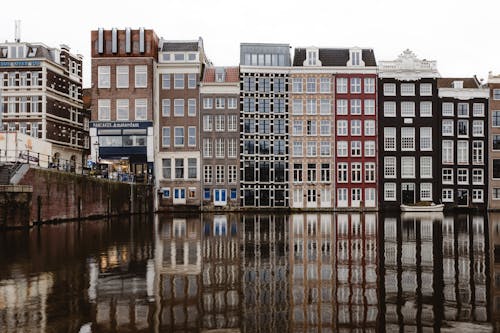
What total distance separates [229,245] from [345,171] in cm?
5181

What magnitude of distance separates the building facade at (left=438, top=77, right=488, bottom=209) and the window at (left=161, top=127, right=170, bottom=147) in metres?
36.9

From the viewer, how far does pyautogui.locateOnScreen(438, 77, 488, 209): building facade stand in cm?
7656

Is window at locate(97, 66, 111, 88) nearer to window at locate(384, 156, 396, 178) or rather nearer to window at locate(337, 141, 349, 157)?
window at locate(337, 141, 349, 157)

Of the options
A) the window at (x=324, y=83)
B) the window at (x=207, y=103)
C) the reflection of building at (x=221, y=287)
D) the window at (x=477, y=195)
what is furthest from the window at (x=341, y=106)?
the reflection of building at (x=221, y=287)

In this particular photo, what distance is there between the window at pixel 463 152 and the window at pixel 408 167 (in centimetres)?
686

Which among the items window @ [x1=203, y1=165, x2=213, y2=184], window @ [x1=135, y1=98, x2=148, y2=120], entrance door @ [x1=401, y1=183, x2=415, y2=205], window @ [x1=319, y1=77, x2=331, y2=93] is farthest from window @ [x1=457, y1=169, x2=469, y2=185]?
window @ [x1=135, y1=98, x2=148, y2=120]

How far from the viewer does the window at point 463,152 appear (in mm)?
→ 77062

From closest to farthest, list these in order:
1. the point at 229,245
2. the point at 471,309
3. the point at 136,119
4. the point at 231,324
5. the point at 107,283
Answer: the point at 231,324, the point at 471,309, the point at 107,283, the point at 229,245, the point at 136,119

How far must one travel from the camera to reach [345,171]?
75.6 meters

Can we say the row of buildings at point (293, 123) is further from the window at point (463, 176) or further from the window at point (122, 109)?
the window at point (122, 109)

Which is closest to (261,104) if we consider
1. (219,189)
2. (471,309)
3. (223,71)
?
(223,71)

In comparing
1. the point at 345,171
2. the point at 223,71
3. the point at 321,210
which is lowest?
the point at 321,210

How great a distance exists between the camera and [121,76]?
7231cm

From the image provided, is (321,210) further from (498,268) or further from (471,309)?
(471,309)
